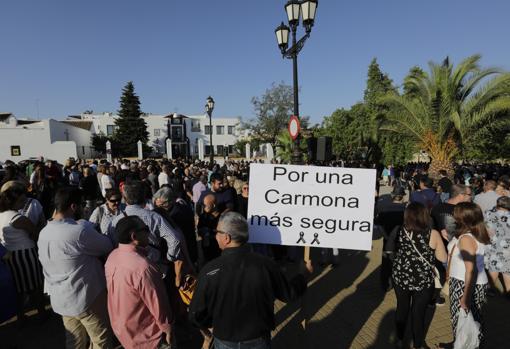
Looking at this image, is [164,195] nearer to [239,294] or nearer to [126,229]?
[126,229]

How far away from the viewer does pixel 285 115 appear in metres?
41.0

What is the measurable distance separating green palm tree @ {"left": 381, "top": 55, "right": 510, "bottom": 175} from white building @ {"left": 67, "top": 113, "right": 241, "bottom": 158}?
39.7 m

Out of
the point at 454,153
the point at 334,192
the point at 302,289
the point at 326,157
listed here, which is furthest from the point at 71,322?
the point at 454,153

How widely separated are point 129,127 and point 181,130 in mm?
10201

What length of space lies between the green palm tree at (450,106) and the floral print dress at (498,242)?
8347 mm

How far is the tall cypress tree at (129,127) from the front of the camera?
46438 mm

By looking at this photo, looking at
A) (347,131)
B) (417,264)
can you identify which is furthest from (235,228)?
(347,131)

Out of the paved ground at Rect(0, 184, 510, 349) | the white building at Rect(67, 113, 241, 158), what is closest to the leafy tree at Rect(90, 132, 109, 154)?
the white building at Rect(67, 113, 241, 158)

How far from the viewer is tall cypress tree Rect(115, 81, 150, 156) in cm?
4644

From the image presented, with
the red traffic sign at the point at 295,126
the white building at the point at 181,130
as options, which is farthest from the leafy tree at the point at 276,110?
the red traffic sign at the point at 295,126

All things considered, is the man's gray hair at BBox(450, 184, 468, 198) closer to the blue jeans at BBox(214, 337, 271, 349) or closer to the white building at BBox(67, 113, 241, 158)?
the blue jeans at BBox(214, 337, 271, 349)

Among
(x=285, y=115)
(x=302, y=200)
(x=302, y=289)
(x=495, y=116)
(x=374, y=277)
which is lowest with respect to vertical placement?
(x=374, y=277)

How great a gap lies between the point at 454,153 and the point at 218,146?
46.6m

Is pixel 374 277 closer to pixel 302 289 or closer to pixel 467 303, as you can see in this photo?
pixel 467 303
